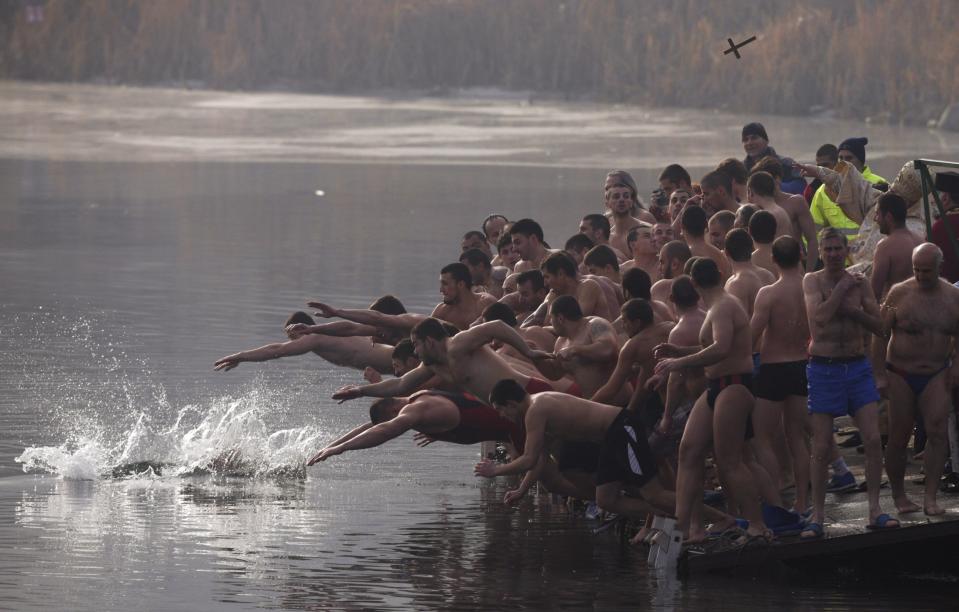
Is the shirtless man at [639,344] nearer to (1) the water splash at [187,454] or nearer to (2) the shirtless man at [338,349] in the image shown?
(2) the shirtless man at [338,349]

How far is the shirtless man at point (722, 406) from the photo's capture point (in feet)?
38.8

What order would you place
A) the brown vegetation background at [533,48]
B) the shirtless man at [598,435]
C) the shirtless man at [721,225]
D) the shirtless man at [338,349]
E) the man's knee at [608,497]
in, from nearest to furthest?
the shirtless man at [598,435] < the man's knee at [608,497] < the shirtless man at [721,225] < the shirtless man at [338,349] < the brown vegetation background at [533,48]

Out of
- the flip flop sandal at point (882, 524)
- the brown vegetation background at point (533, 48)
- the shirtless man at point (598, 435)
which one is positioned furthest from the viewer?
the brown vegetation background at point (533, 48)

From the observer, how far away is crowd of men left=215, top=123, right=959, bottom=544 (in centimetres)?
1154

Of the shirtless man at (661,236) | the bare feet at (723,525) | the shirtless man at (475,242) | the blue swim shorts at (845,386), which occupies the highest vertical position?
the shirtless man at (661,236)

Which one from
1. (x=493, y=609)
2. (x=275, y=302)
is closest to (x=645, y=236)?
(x=493, y=609)

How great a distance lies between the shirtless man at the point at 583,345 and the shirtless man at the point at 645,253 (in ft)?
6.64

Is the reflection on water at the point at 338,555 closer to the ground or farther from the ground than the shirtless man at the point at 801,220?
closer to the ground

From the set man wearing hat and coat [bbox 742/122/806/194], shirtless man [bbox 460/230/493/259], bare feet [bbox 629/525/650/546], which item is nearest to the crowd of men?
bare feet [bbox 629/525/650/546]

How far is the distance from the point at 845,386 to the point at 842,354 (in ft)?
0.64

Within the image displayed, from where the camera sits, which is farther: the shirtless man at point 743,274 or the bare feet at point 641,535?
the bare feet at point 641,535

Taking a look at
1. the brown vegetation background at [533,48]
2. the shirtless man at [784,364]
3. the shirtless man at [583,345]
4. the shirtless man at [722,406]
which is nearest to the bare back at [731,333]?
the shirtless man at [722,406]

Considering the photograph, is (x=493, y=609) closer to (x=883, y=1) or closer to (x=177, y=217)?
(x=177, y=217)

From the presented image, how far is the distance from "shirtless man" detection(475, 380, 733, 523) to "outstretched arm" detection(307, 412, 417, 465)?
1034 millimetres
